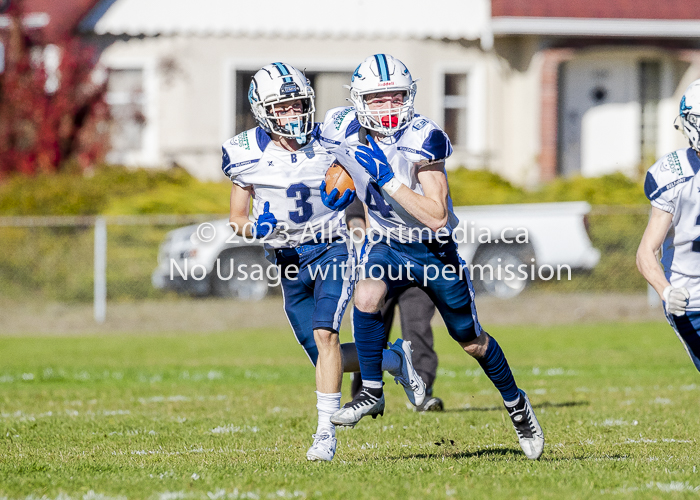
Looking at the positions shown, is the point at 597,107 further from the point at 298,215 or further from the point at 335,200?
the point at 335,200

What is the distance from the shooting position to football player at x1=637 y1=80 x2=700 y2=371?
4.79m

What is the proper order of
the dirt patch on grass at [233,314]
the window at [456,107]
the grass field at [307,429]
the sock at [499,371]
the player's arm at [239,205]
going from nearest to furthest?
the grass field at [307,429] → the sock at [499,371] → the player's arm at [239,205] → the dirt patch on grass at [233,314] → the window at [456,107]

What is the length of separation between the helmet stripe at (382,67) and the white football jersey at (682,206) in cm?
137

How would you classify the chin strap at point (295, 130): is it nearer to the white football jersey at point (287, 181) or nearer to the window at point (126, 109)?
the white football jersey at point (287, 181)

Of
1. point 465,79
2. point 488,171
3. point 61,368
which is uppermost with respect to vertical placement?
point 465,79

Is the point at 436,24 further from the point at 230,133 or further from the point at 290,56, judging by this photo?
the point at 230,133

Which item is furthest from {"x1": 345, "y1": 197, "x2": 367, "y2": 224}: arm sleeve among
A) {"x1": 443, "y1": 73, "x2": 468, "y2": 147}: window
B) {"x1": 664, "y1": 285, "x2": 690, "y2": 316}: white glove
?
{"x1": 443, "y1": 73, "x2": 468, "y2": 147}: window

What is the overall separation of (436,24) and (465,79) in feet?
3.92

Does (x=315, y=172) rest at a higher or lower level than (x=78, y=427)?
higher

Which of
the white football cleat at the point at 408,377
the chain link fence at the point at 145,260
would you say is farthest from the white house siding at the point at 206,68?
the white football cleat at the point at 408,377

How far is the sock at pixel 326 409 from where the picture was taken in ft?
16.7

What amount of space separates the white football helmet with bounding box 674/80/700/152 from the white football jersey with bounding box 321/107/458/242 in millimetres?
1128

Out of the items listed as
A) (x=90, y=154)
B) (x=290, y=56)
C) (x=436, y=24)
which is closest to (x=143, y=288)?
(x=90, y=154)

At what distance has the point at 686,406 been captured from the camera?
6941 mm
